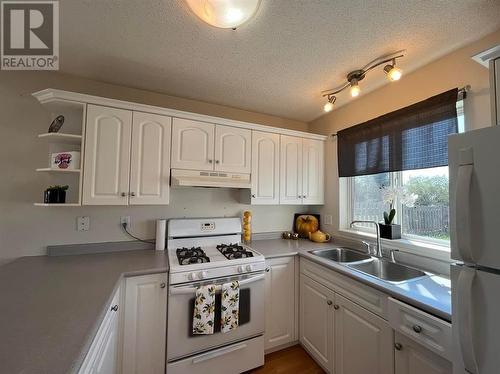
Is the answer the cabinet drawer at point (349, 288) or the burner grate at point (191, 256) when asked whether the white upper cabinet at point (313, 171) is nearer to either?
the cabinet drawer at point (349, 288)

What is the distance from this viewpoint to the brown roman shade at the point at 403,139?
1.54 metres


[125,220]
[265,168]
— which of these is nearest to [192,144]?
[265,168]

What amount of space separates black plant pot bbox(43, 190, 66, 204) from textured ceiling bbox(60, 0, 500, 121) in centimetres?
100

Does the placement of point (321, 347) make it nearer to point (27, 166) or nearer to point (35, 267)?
point (35, 267)

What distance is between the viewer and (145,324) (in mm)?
1455

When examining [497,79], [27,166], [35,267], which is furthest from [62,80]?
[497,79]

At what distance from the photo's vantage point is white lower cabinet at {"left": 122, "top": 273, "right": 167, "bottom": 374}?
1.42m

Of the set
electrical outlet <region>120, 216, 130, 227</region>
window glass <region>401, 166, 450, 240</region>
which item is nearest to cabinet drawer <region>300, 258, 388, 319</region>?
window glass <region>401, 166, 450, 240</region>

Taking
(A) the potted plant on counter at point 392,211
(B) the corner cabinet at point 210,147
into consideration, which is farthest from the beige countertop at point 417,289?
(B) the corner cabinet at point 210,147

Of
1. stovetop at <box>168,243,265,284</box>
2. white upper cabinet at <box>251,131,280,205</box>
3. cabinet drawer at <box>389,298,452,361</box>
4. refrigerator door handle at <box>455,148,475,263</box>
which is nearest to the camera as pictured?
refrigerator door handle at <box>455,148,475,263</box>

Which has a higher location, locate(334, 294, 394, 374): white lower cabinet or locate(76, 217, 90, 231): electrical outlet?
locate(76, 217, 90, 231): electrical outlet

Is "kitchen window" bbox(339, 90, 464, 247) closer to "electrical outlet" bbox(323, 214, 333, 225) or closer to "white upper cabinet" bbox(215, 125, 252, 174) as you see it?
"electrical outlet" bbox(323, 214, 333, 225)

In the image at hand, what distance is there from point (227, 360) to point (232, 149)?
176 centimetres

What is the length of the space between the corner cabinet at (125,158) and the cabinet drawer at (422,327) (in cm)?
178
